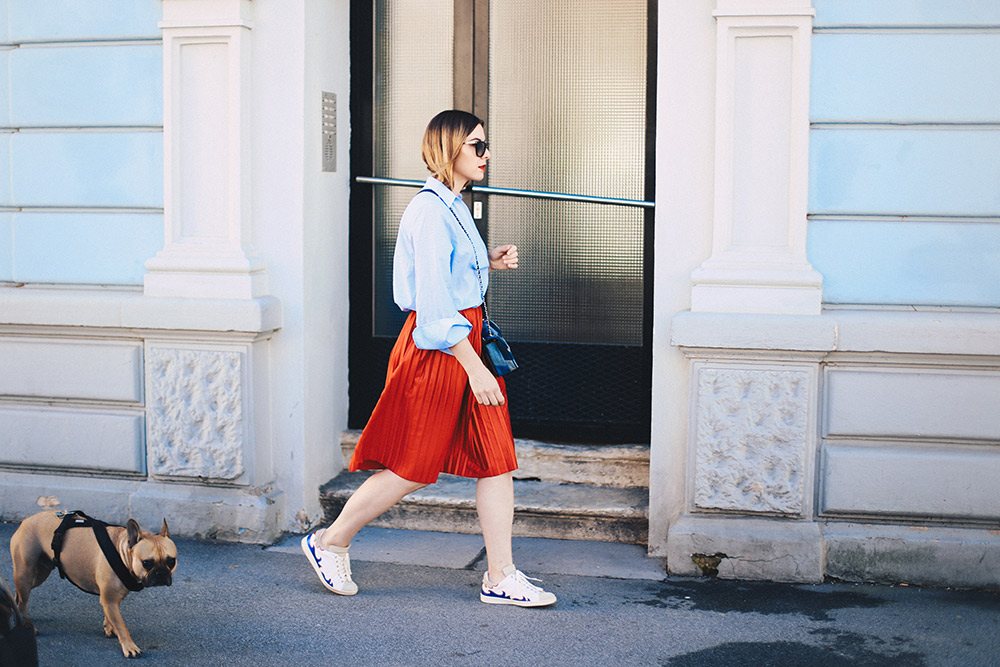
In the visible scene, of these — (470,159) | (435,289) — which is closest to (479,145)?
(470,159)

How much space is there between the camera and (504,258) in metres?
4.66

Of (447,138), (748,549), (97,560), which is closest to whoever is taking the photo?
(97,560)

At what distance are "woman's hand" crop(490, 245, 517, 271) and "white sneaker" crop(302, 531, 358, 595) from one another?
1367 mm

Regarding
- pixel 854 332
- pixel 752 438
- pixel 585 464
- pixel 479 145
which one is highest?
pixel 479 145

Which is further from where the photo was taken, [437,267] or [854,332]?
[854,332]

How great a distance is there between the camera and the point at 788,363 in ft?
16.1

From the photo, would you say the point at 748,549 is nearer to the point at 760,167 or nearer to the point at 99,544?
the point at 760,167

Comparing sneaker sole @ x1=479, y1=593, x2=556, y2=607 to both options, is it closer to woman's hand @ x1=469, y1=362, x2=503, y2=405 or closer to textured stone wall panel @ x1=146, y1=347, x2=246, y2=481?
woman's hand @ x1=469, y1=362, x2=503, y2=405

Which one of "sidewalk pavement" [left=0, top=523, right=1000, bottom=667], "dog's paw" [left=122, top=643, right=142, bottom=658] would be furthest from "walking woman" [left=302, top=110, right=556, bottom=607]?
"dog's paw" [left=122, top=643, right=142, bottom=658]

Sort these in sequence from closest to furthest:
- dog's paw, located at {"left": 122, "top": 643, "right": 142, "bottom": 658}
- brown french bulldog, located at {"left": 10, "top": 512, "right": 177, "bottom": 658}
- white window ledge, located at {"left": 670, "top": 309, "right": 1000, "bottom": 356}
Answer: brown french bulldog, located at {"left": 10, "top": 512, "right": 177, "bottom": 658}, dog's paw, located at {"left": 122, "top": 643, "right": 142, "bottom": 658}, white window ledge, located at {"left": 670, "top": 309, "right": 1000, "bottom": 356}

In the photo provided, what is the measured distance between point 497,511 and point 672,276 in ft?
4.71

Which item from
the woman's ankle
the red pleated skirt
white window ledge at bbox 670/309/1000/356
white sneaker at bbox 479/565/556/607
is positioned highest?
white window ledge at bbox 670/309/1000/356

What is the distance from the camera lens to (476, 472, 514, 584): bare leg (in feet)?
14.7

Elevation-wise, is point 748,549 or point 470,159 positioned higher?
point 470,159
